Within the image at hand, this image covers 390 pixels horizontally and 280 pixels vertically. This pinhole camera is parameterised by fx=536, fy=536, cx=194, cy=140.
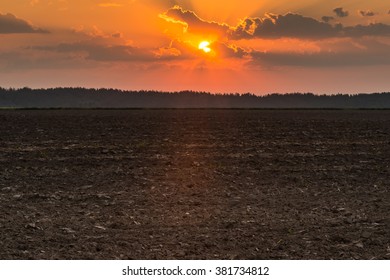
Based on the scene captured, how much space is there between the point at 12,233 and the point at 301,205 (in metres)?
6.95

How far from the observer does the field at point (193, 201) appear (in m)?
10.3

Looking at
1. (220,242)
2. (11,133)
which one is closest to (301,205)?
(220,242)

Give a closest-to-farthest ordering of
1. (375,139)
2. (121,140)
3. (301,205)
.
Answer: (301,205) → (121,140) → (375,139)

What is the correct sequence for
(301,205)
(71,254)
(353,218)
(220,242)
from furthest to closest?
(301,205)
(353,218)
(220,242)
(71,254)

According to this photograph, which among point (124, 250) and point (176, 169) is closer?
point (124, 250)

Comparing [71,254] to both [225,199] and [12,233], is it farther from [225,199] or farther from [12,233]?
[225,199]

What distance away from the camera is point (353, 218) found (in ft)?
40.5

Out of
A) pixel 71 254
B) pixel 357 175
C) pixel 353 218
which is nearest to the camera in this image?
pixel 71 254

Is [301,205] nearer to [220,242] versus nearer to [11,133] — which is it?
[220,242]

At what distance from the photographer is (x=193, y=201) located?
13.8m

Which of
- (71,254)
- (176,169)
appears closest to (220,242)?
(71,254)

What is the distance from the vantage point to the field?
404 inches

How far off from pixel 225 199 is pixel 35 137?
17206 mm

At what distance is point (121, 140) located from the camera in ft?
88.5
